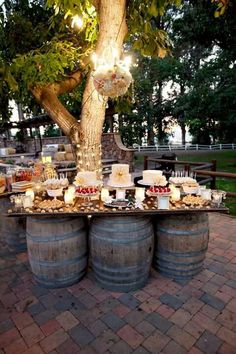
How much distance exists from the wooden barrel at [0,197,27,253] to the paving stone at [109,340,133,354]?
257cm

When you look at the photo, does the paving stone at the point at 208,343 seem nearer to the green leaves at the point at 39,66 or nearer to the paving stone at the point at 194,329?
the paving stone at the point at 194,329

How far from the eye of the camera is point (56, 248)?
3086 mm

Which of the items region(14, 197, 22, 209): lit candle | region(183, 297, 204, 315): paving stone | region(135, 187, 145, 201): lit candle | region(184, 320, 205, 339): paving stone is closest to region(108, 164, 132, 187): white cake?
region(135, 187, 145, 201): lit candle

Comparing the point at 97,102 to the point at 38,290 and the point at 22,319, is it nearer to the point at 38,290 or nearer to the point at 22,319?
the point at 38,290

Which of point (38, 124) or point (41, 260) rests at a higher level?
point (38, 124)

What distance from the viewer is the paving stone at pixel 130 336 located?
2.39m

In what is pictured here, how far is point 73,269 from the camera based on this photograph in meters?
3.24

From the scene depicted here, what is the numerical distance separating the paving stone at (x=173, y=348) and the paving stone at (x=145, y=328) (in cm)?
23

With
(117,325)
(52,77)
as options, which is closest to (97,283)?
(117,325)

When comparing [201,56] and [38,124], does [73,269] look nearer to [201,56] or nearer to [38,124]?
[38,124]

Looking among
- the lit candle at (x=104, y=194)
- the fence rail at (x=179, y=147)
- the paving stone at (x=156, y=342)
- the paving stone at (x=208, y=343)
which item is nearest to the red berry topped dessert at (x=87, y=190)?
the lit candle at (x=104, y=194)

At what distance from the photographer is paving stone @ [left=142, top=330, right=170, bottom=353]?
2322 millimetres

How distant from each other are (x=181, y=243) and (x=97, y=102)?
2751 mm

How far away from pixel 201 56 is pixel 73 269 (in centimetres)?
3101
